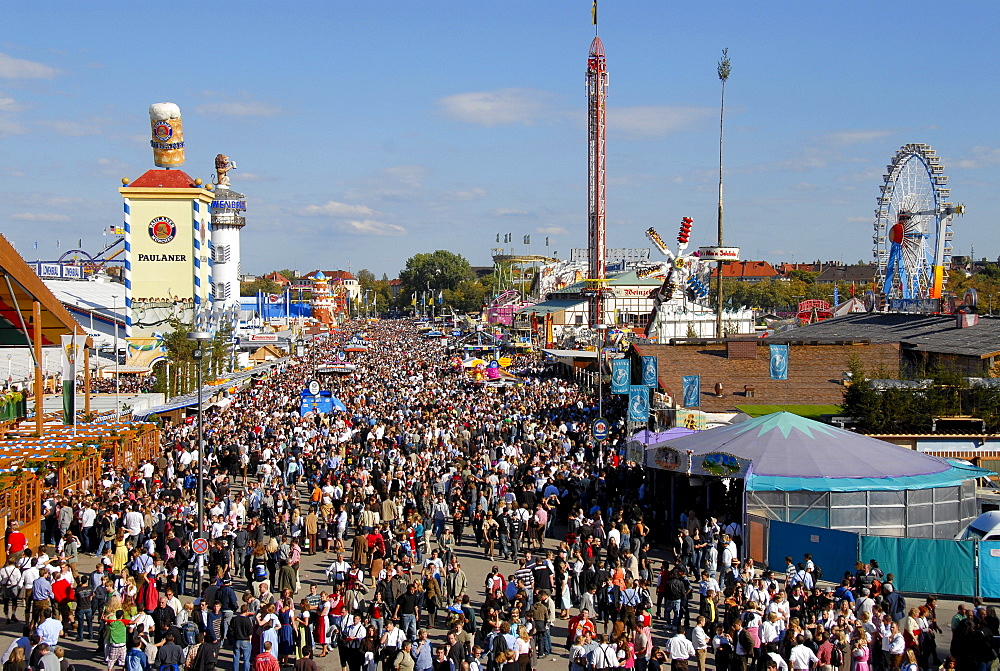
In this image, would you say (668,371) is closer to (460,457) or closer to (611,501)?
(460,457)

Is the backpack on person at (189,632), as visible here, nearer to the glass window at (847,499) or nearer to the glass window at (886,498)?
the glass window at (847,499)

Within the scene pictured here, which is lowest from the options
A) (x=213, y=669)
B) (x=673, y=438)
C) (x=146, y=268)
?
(x=213, y=669)

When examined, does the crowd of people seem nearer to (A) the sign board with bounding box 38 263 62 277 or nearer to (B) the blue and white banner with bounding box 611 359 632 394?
(B) the blue and white banner with bounding box 611 359 632 394

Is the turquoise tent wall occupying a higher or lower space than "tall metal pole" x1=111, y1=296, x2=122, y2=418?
lower

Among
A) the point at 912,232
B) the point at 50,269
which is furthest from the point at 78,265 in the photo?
the point at 912,232

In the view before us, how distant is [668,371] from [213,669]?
2329 centimetres

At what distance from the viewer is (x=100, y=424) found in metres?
25.3

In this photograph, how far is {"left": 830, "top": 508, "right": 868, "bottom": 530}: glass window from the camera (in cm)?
1717

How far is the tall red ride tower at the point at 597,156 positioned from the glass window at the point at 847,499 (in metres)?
68.3

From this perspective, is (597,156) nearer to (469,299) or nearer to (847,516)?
(847,516)

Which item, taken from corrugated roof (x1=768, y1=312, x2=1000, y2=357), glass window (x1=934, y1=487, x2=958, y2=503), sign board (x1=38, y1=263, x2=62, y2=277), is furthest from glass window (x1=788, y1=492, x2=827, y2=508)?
sign board (x1=38, y1=263, x2=62, y2=277)

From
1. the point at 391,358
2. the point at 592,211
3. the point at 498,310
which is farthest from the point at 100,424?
the point at 498,310

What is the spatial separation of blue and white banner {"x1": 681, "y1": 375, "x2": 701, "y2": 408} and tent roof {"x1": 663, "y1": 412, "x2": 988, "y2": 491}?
739cm

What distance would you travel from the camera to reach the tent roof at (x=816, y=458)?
17344mm
